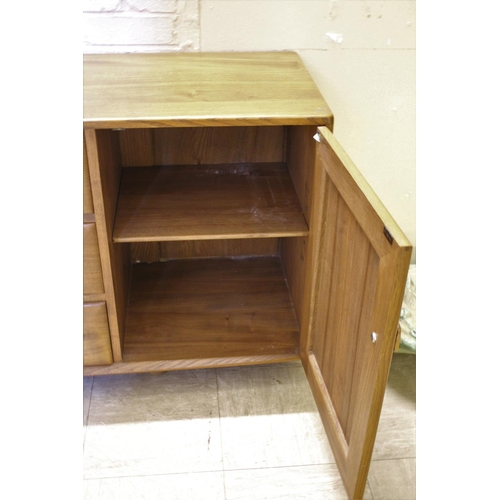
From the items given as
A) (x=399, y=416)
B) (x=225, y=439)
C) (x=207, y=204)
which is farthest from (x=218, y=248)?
(x=399, y=416)

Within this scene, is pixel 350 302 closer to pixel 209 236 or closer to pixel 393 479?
pixel 209 236

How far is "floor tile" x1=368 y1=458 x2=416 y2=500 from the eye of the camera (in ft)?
4.54

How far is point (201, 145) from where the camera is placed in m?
1.69

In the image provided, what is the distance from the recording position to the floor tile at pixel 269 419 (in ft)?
4.78

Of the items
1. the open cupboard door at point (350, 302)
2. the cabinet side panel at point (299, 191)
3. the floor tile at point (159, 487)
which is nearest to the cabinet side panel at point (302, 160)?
the cabinet side panel at point (299, 191)

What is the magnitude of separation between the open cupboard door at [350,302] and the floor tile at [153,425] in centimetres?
32

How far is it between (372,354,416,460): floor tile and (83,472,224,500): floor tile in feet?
1.27

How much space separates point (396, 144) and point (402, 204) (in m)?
0.21

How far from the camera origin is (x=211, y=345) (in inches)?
62.5

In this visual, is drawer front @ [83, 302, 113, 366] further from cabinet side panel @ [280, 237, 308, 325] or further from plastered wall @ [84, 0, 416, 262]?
plastered wall @ [84, 0, 416, 262]

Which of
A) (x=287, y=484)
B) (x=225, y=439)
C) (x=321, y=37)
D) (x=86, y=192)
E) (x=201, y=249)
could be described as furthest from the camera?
(x=201, y=249)

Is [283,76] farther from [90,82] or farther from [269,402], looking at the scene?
[269,402]

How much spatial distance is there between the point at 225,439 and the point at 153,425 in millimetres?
179

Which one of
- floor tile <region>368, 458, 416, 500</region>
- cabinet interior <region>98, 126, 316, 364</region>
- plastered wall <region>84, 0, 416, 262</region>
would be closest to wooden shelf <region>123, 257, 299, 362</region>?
cabinet interior <region>98, 126, 316, 364</region>
